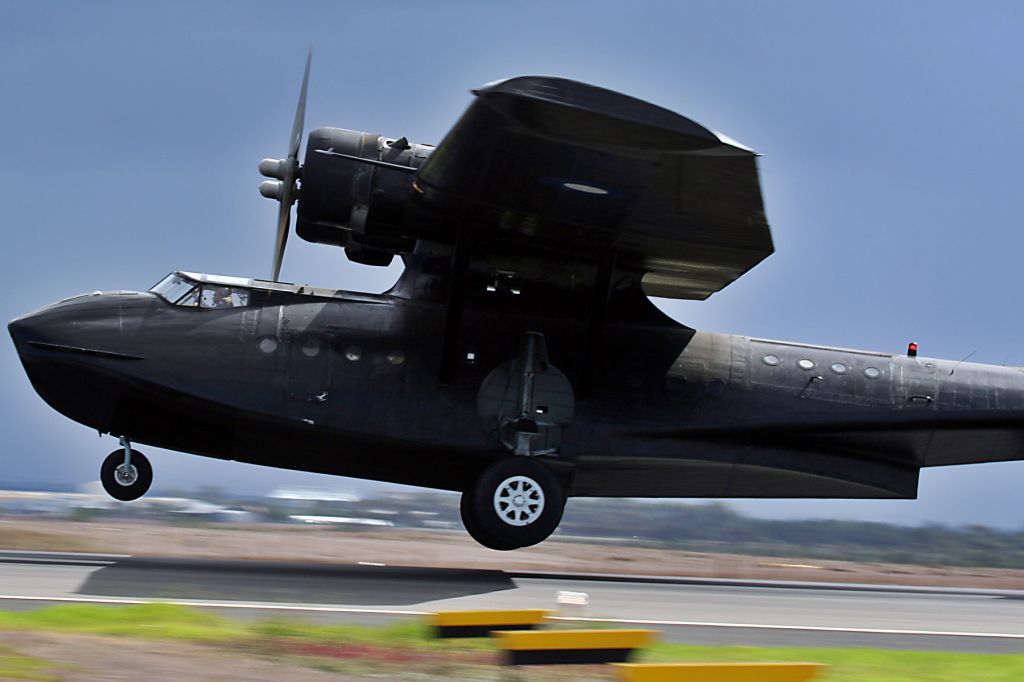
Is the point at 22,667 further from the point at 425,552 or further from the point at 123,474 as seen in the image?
the point at 425,552

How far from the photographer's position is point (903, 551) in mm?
24500

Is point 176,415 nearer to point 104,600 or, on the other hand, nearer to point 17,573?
point 17,573

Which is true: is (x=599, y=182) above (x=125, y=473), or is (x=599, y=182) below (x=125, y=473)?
above

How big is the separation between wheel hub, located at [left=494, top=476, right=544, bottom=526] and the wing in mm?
2974

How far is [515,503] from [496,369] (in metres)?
1.76

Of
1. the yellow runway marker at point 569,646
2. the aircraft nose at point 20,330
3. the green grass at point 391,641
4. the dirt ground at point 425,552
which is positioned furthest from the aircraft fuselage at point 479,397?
the yellow runway marker at point 569,646

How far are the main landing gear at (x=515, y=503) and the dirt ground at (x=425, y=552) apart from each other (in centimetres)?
332

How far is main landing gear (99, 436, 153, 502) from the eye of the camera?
636 inches

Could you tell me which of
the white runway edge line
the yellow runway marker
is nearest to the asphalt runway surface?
the white runway edge line

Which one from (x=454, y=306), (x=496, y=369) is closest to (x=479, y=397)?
(x=496, y=369)

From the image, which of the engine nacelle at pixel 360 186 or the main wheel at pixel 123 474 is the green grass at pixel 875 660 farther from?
the main wheel at pixel 123 474

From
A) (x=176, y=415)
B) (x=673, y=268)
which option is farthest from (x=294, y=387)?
(x=673, y=268)

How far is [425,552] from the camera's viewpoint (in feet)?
70.3

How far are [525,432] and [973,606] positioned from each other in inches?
242
